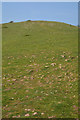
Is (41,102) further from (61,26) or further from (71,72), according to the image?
(61,26)

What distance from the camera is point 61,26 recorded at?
227 feet

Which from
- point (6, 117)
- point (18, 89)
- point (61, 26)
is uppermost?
point (61, 26)

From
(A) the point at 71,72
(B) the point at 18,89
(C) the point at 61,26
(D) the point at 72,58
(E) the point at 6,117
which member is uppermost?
(C) the point at 61,26

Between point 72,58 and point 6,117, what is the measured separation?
716 inches

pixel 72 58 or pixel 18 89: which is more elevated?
pixel 72 58

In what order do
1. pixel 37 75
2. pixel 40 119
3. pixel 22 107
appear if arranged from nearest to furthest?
pixel 40 119, pixel 22 107, pixel 37 75

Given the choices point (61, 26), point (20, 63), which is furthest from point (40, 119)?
point (61, 26)

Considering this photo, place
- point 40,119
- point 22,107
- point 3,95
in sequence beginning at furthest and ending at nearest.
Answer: point 3,95 → point 22,107 → point 40,119

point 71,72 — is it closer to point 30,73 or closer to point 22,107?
point 30,73

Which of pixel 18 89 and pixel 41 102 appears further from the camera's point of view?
pixel 18 89

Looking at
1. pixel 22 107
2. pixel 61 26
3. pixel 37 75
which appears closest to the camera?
pixel 22 107

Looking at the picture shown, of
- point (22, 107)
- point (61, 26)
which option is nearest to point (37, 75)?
point (22, 107)

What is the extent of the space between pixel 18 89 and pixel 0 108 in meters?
3.93

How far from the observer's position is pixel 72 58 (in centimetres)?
2805
